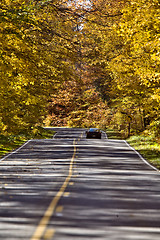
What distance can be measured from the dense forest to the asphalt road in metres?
5.91

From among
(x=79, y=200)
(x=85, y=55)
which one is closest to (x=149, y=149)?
(x=85, y=55)

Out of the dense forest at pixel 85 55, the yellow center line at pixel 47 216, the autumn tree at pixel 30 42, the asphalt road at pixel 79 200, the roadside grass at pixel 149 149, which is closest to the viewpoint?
the yellow center line at pixel 47 216

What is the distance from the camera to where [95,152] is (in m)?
37.4

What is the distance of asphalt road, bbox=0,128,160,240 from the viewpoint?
32.9 feet

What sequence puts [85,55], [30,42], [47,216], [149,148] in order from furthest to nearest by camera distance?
[85,55]
[149,148]
[30,42]
[47,216]

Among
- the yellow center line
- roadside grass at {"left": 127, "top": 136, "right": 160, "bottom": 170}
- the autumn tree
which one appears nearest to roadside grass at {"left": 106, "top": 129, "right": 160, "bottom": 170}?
roadside grass at {"left": 127, "top": 136, "right": 160, "bottom": 170}

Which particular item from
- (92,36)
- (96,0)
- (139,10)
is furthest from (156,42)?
(96,0)

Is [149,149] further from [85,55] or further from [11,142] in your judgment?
[11,142]

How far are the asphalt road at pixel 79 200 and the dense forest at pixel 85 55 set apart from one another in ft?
19.4

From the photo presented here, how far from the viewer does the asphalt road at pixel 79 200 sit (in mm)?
10016

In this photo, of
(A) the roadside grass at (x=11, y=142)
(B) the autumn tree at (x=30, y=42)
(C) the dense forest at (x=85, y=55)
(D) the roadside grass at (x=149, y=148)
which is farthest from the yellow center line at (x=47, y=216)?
(A) the roadside grass at (x=11, y=142)

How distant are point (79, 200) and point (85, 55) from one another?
115ft

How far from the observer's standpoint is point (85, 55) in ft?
161

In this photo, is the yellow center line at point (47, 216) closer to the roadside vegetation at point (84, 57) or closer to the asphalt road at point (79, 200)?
the asphalt road at point (79, 200)
